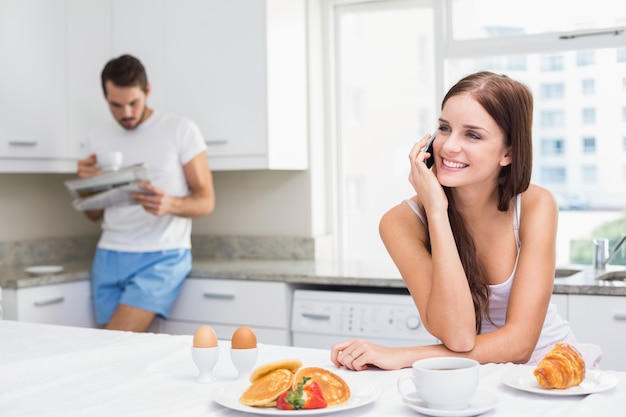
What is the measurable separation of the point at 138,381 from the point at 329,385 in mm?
406

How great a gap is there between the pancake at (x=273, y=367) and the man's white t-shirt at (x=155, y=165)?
206 centimetres

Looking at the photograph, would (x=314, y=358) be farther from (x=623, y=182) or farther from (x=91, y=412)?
(x=623, y=182)

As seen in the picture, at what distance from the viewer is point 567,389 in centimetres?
140

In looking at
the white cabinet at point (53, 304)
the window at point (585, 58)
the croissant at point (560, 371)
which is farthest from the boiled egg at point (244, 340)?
the window at point (585, 58)

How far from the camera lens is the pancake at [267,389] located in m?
1.32

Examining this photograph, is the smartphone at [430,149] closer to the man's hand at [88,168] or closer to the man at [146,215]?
the man at [146,215]

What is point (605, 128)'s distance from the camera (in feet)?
11.7

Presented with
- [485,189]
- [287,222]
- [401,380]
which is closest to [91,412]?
[401,380]

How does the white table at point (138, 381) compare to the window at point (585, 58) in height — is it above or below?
below

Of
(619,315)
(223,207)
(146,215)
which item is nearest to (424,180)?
(619,315)

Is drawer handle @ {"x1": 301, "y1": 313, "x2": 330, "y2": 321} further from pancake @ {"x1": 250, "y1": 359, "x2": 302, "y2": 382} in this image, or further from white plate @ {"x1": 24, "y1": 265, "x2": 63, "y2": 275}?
pancake @ {"x1": 250, "y1": 359, "x2": 302, "y2": 382}

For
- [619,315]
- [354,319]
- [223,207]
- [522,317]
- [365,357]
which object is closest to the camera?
[365,357]

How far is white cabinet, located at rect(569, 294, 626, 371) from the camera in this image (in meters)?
2.81

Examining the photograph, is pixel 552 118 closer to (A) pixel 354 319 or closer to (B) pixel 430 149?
(A) pixel 354 319
